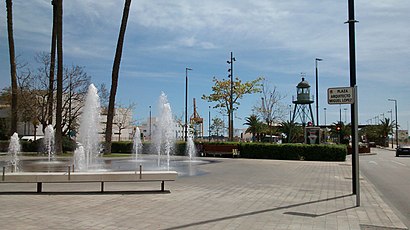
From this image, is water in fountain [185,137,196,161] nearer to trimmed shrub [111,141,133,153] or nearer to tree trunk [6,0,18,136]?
trimmed shrub [111,141,133,153]

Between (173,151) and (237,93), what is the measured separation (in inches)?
526

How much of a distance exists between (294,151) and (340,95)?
845 inches

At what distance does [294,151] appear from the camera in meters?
30.8

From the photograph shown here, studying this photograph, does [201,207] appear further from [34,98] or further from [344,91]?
[34,98]

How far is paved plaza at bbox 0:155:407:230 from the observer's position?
7.06 m

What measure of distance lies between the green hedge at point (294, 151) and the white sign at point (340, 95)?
20.9 metres

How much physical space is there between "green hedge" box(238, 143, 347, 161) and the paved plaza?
17626 millimetres

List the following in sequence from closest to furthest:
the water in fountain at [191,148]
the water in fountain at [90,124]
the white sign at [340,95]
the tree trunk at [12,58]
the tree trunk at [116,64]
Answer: the white sign at [340,95] < the water in fountain at [90,124] < the tree trunk at [116,64] < the tree trunk at [12,58] < the water in fountain at [191,148]

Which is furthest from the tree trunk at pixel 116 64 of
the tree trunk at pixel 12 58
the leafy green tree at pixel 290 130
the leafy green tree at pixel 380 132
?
the leafy green tree at pixel 380 132

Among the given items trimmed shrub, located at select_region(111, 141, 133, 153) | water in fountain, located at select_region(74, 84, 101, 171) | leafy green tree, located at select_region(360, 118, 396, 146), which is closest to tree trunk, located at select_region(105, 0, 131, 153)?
water in fountain, located at select_region(74, 84, 101, 171)

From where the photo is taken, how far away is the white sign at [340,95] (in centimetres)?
977

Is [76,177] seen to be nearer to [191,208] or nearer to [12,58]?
[191,208]

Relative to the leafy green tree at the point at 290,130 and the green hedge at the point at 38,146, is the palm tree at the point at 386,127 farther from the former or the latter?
the green hedge at the point at 38,146

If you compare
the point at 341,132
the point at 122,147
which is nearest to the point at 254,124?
the point at 341,132
